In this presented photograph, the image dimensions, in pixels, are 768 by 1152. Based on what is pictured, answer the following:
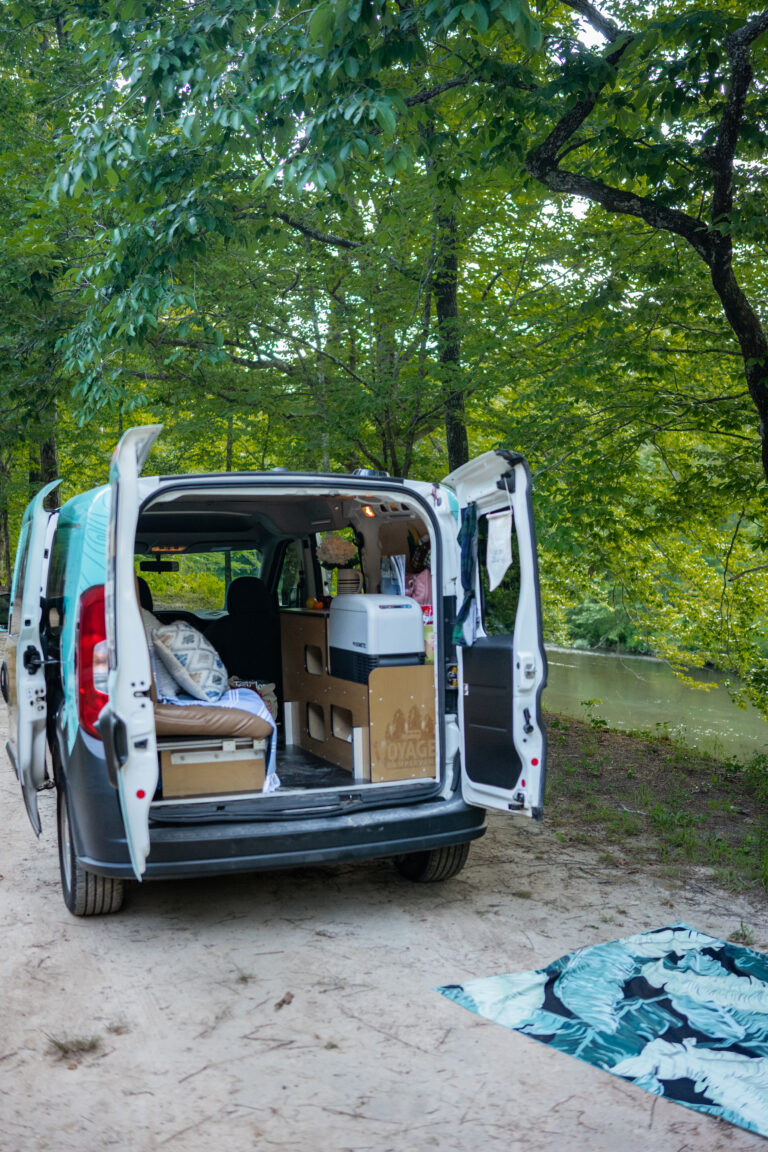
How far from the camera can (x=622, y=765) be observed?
8.32m

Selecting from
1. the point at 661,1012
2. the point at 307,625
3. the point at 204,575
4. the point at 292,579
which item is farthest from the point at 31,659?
the point at 661,1012

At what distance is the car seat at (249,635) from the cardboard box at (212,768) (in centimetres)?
173

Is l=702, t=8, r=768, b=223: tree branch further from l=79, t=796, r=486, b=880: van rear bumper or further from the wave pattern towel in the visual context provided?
the wave pattern towel

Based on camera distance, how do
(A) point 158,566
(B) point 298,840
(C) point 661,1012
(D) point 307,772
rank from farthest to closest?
(A) point 158,566, (D) point 307,772, (B) point 298,840, (C) point 661,1012

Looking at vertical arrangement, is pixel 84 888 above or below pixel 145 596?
below

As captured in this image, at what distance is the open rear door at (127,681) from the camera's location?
144 inches

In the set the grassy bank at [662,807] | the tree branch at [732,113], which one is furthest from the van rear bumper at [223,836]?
the tree branch at [732,113]

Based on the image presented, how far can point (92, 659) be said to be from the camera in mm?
3959

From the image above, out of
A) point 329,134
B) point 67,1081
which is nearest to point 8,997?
point 67,1081

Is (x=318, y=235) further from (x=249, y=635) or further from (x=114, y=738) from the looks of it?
(x=114, y=738)

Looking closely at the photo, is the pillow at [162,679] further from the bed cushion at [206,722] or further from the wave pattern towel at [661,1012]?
the wave pattern towel at [661,1012]

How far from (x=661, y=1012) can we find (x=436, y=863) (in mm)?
1536

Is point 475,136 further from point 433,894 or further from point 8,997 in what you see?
point 8,997

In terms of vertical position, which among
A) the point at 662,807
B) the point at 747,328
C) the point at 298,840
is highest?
the point at 747,328
